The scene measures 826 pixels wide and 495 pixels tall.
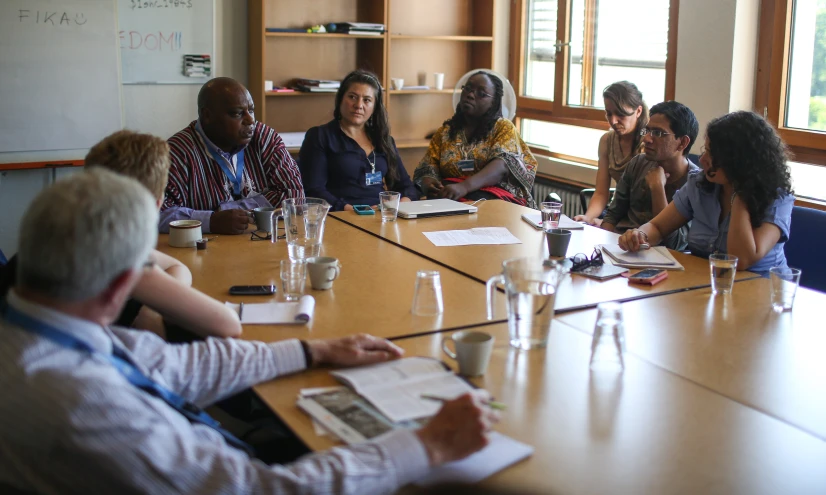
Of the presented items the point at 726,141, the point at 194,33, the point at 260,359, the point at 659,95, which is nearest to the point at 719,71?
the point at 659,95

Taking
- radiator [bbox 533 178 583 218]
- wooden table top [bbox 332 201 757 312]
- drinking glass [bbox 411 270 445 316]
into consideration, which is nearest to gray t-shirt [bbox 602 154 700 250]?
wooden table top [bbox 332 201 757 312]

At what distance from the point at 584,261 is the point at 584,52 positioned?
318 cm

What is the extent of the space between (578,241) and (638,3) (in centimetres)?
253

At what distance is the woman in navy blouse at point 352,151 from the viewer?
4070 millimetres

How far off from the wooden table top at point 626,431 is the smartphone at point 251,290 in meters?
0.58

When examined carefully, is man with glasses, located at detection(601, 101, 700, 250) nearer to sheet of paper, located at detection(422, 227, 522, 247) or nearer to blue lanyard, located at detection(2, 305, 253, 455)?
sheet of paper, located at detection(422, 227, 522, 247)

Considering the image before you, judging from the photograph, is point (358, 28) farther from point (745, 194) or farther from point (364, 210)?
point (745, 194)

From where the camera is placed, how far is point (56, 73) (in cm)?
446

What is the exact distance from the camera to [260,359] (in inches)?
62.7

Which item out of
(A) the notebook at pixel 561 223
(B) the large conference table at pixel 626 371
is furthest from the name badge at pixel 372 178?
(B) the large conference table at pixel 626 371

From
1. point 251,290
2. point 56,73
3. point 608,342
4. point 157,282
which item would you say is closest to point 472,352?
point 608,342

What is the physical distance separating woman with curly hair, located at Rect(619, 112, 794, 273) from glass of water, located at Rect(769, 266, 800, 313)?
0.46m

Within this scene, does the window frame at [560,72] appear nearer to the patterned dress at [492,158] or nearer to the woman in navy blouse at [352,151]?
the patterned dress at [492,158]

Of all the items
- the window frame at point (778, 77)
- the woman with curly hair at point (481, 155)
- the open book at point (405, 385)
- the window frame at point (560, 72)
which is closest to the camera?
the open book at point (405, 385)
